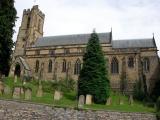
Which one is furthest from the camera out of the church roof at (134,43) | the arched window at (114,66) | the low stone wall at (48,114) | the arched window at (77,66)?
the church roof at (134,43)

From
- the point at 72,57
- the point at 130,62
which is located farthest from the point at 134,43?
the point at 72,57

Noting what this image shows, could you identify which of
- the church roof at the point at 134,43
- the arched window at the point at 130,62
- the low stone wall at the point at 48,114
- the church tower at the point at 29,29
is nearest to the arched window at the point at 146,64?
the arched window at the point at 130,62

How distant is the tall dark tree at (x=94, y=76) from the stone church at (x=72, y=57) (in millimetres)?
13221

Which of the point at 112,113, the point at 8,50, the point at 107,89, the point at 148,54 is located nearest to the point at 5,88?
the point at 8,50

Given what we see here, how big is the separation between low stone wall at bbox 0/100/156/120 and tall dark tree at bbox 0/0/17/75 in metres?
11.7

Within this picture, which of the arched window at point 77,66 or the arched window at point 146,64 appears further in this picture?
the arched window at point 77,66

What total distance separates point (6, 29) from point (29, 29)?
113 ft

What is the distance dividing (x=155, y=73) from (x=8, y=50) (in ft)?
90.5

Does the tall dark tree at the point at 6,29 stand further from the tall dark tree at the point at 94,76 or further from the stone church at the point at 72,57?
the stone church at the point at 72,57

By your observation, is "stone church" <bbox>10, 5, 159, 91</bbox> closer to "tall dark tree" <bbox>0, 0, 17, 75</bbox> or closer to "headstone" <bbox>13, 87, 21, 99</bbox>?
"tall dark tree" <bbox>0, 0, 17, 75</bbox>

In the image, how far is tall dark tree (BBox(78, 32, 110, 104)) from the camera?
1441 inches

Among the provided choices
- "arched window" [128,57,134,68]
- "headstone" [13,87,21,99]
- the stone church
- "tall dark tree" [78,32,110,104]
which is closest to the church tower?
the stone church

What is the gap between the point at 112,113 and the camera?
25547mm

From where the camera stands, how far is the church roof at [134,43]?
56.6m
